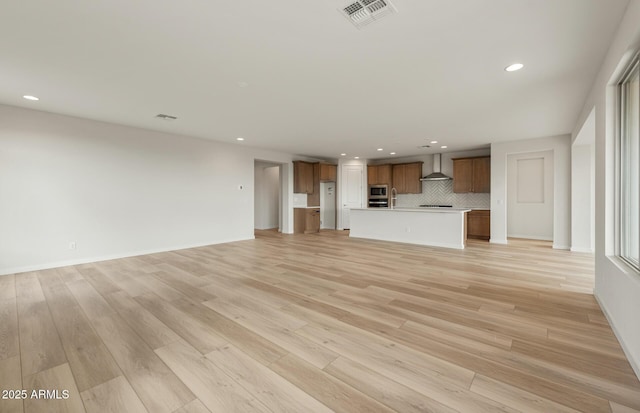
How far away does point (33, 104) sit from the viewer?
405 centimetres

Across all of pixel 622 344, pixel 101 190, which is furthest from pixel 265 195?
pixel 622 344

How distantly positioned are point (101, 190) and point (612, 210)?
7297mm

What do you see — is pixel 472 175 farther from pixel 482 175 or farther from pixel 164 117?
pixel 164 117

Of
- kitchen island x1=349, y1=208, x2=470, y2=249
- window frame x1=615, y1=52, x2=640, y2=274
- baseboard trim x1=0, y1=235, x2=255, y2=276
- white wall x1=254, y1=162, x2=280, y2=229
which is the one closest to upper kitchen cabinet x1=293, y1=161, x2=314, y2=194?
white wall x1=254, y1=162, x2=280, y2=229

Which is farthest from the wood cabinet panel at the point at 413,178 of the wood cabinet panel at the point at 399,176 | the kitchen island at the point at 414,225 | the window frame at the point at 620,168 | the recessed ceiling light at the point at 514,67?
the window frame at the point at 620,168

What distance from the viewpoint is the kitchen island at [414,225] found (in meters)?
6.16

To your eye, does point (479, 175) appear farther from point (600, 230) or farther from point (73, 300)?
point (73, 300)

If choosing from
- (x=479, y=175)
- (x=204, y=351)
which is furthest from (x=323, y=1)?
(x=479, y=175)

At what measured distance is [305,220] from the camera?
9062mm

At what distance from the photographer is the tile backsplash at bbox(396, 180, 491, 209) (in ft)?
26.9

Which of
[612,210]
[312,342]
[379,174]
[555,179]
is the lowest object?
[312,342]

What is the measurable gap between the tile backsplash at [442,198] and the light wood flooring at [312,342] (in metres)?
4.31

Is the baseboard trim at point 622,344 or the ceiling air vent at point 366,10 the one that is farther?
the ceiling air vent at point 366,10

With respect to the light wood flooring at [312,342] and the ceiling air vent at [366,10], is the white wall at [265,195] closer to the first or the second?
the light wood flooring at [312,342]
